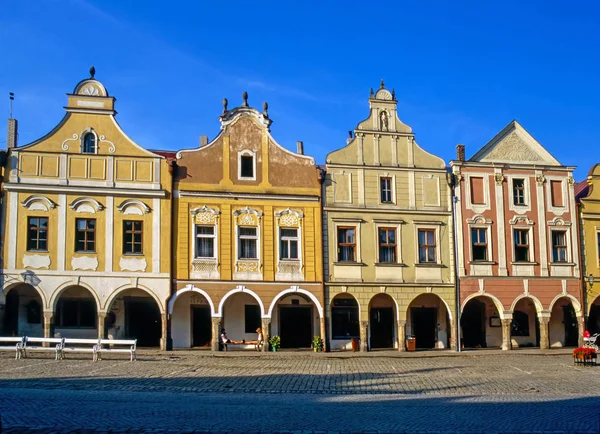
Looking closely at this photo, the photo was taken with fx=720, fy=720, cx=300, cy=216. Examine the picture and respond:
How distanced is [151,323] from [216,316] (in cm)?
374

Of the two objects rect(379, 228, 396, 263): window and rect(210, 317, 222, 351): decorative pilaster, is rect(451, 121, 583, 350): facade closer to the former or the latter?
rect(379, 228, 396, 263): window

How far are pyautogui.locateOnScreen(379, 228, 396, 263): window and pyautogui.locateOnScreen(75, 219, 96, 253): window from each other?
14.2m

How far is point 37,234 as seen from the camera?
33.2 metres

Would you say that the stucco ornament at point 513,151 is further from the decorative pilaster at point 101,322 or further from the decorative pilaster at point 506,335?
the decorative pilaster at point 101,322

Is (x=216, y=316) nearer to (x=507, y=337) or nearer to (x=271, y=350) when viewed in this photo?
(x=271, y=350)

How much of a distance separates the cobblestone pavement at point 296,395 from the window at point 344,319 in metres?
6.16

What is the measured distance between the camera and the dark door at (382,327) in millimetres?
37750

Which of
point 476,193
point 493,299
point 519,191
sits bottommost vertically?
point 493,299

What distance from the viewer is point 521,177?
128 ft

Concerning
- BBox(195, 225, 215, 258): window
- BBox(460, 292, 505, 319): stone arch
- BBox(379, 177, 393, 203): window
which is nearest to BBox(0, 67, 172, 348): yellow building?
BBox(195, 225, 215, 258): window

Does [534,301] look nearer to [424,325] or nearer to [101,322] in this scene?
[424,325]

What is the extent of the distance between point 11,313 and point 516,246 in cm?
2581

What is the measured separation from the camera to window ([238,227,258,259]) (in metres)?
35.4

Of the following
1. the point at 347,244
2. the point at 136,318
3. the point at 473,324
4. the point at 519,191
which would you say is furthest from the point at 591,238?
the point at 136,318
